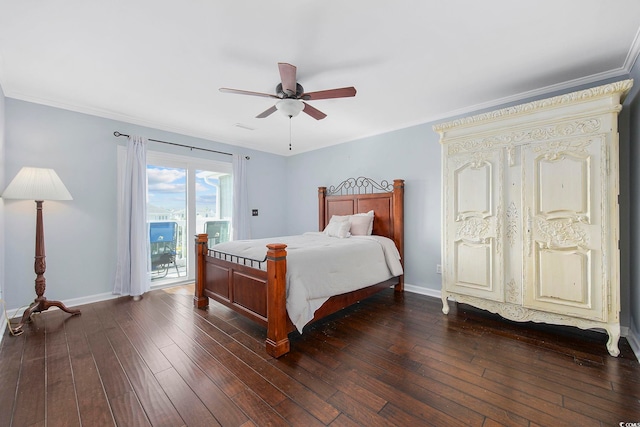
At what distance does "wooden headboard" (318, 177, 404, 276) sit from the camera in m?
4.05

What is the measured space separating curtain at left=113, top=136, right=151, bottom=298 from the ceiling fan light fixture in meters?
2.55

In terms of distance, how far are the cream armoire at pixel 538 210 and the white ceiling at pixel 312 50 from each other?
493 mm

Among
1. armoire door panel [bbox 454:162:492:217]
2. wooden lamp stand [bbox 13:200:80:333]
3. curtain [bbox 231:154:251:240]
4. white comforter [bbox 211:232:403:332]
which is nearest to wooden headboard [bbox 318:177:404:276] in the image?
white comforter [bbox 211:232:403:332]

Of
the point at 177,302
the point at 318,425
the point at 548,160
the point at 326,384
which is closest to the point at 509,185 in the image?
the point at 548,160

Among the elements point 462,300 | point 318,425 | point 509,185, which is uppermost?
point 509,185

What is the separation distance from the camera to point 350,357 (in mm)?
2207

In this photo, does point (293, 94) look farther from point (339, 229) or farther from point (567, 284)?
point (567, 284)

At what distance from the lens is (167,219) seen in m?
4.34

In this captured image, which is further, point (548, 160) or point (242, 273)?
point (242, 273)

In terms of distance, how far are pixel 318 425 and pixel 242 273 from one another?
161 centimetres

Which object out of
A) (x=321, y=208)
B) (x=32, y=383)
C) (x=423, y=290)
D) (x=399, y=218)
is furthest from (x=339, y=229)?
(x=32, y=383)

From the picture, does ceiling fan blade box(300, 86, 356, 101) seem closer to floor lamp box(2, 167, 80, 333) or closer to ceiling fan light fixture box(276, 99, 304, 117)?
ceiling fan light fixture box(276, 99, 304, 117)

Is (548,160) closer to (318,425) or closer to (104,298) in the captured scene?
(318,425)

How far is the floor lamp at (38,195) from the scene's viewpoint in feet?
8.96
